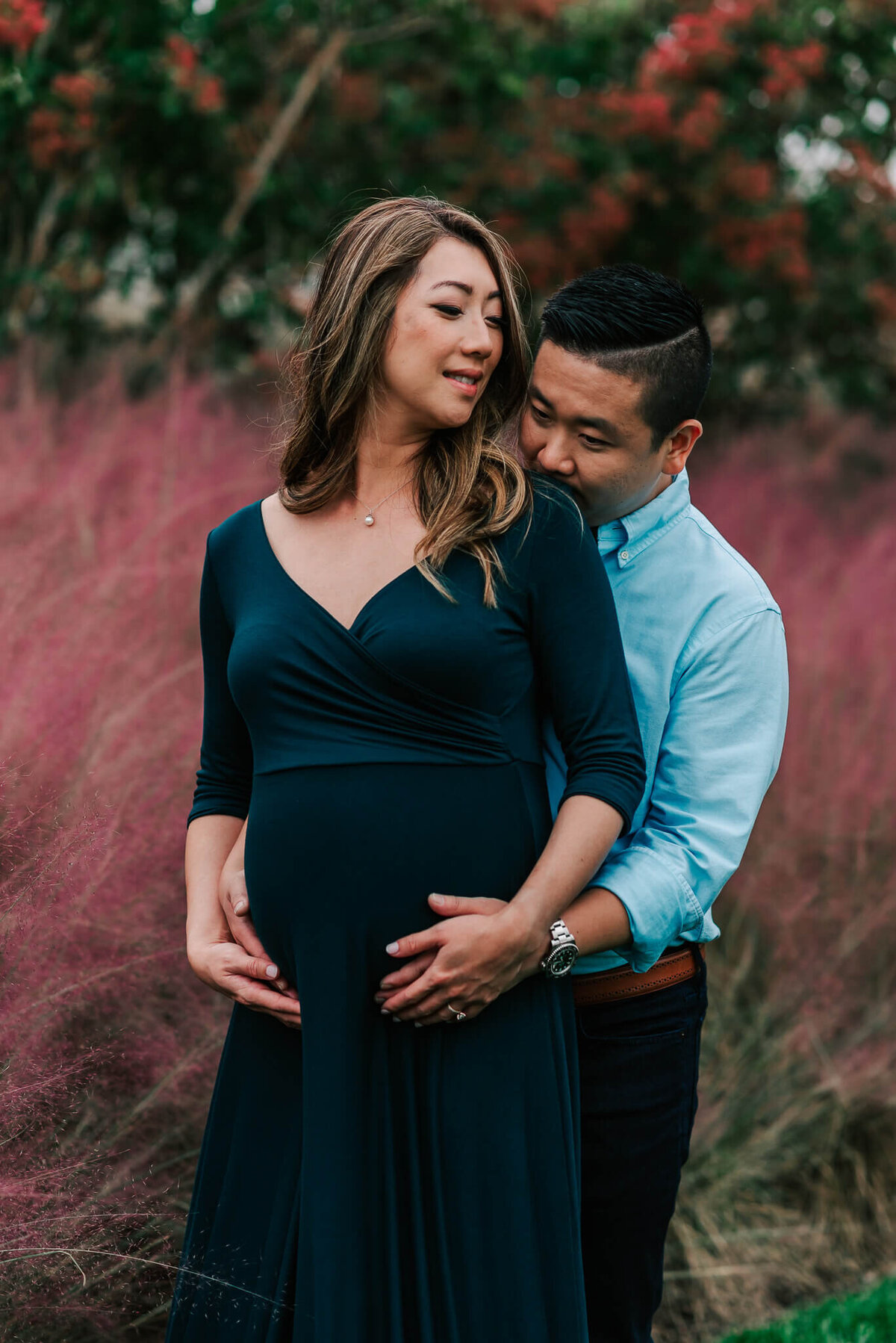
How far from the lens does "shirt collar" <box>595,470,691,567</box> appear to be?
2.02 m

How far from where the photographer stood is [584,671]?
178cm

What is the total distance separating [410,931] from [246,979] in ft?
0.92

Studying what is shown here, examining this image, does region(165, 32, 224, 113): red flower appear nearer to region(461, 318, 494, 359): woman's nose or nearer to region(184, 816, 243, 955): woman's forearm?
region(461, 318, 494, 359): woman's nose

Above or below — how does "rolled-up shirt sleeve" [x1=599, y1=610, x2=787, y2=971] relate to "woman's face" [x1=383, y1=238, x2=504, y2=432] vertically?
below

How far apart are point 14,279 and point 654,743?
4.78 m

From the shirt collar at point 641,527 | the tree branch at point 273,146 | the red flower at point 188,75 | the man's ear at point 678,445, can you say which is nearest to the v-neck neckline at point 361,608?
the shirt collar at point 641,527

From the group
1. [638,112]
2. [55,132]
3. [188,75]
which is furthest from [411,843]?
[638,112]

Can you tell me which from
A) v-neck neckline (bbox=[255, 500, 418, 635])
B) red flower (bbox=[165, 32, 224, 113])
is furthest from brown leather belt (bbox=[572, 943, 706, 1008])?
red flower (bbox=[165, 32, 224, 113])

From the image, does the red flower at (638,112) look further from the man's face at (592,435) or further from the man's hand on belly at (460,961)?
the man's hand on belly at (460,961)

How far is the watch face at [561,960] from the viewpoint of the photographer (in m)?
1.76

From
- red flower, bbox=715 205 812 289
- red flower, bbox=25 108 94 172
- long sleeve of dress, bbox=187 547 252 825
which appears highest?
red flower, bbox=715 205 812 289

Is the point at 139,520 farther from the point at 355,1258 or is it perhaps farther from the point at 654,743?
the point at 355,1258

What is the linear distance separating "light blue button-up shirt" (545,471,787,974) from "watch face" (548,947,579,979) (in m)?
0.10

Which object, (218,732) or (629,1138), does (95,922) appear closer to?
(218,732)
